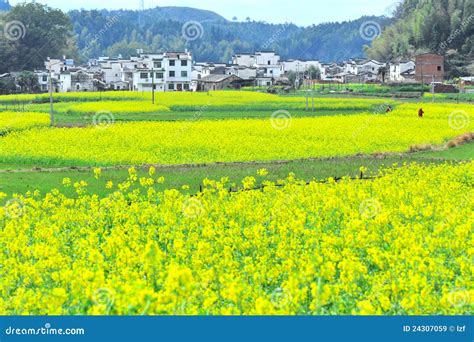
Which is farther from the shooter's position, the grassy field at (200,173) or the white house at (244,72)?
the white house at (244,72)

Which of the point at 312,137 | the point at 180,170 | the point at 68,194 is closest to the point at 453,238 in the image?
the point at 68,194

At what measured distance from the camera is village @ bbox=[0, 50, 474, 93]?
10894 centimetres

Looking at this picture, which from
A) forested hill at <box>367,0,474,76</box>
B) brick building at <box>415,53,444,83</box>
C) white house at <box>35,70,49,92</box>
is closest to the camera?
brick building at <box>415,53,444,83</box>

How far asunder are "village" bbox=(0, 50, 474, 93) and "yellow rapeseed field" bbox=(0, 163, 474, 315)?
2963 inches

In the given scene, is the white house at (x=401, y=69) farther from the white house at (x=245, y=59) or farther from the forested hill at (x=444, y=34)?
the white house at (x=245, y=59)

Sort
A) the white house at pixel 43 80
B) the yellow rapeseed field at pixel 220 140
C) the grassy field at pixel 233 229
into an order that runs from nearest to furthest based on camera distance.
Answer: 1. the grassy field at pixel 233 229
2. the yellow rapeseed field at pixel 220 140
3. the white house at pixel 43 80

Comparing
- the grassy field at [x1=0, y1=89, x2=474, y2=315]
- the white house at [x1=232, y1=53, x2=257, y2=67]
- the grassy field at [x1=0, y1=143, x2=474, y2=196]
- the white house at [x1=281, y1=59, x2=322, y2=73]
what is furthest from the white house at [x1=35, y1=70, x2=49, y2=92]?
the grassy field at [x1=0, y1=143, x2=474, y2=196]

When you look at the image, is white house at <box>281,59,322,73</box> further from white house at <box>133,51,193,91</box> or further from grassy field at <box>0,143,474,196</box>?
grassy field at <box>0,143,474,196</box>

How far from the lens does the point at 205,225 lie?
16.4 metres

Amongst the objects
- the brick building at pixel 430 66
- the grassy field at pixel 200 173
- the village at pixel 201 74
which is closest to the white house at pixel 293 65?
the village at pixel 201 74

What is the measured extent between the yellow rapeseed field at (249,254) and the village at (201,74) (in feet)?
247

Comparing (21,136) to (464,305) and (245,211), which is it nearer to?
(245,211)

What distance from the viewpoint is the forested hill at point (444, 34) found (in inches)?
4560

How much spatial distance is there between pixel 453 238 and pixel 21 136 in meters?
29.9
